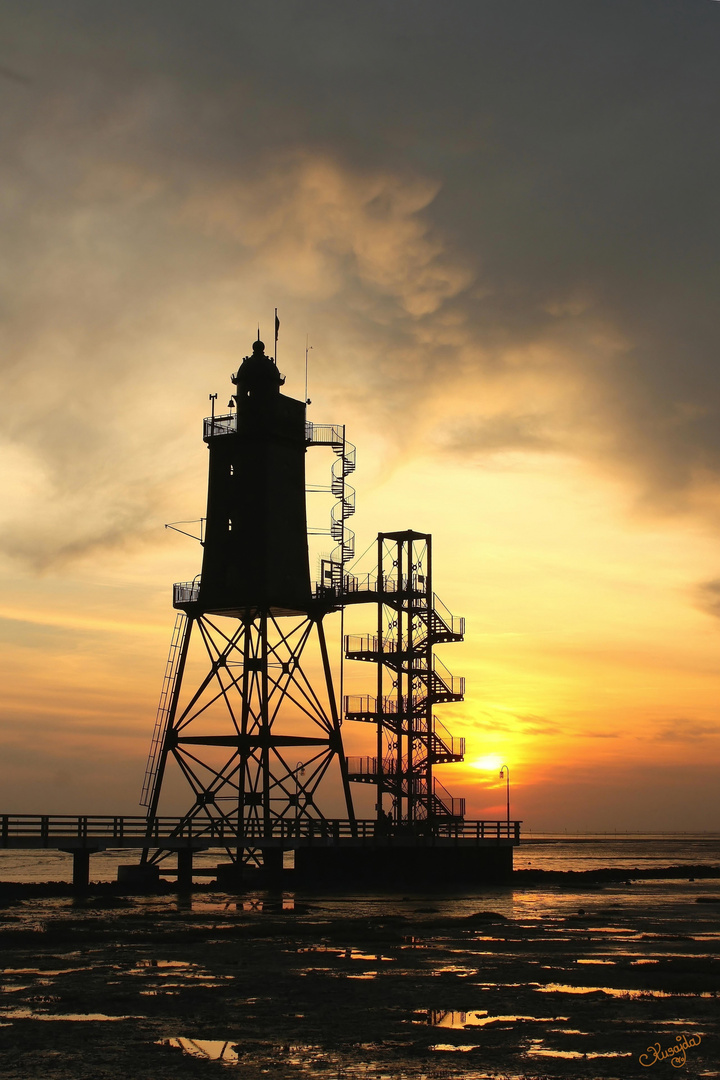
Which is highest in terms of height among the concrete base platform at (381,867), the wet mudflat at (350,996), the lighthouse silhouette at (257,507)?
the lighthouse silhouette at (257,507)

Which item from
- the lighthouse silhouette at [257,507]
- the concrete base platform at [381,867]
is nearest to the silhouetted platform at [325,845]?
the concrete base platform at [381,867]

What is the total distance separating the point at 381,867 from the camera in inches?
2023

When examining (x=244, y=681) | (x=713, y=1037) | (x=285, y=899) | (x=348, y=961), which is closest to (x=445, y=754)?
(x=244, y=681)

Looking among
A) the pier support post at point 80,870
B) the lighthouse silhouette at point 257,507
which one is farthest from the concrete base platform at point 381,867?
the lighthouse silhouette at point 257,507

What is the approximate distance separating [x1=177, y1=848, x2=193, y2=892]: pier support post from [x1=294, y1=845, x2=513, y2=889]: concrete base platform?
477cm

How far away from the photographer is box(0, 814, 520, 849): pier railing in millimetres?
43406

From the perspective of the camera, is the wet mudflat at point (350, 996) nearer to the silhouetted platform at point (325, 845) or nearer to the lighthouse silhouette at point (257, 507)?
the silhouetted platform at point (325, 845)

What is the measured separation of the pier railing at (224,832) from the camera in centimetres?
4341

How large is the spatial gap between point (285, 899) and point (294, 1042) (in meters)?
28.2

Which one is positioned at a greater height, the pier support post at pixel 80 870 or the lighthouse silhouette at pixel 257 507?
the lighthouse silhouette at pixel 257 507

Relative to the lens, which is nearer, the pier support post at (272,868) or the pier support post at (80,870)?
the pier support post at (80,870)

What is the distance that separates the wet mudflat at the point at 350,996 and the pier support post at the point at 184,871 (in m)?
11.9

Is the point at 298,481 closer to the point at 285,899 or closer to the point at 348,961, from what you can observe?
the point at 285,899

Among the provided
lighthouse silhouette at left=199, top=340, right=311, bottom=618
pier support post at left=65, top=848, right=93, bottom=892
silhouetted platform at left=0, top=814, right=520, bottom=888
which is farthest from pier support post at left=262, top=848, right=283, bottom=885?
lighthouse silhouette at left=199, top=340, right=311, bottom=618
